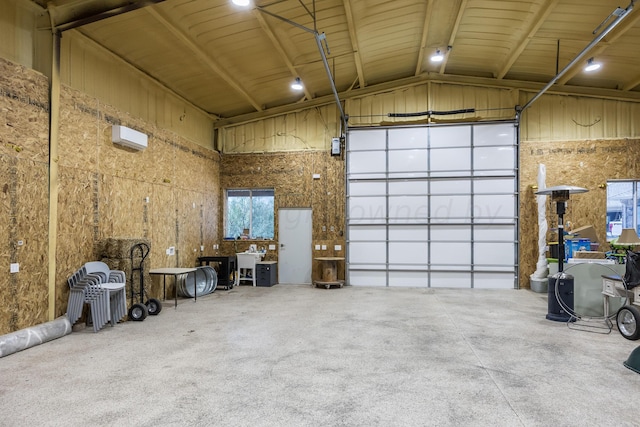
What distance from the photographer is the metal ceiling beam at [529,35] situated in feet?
19.2

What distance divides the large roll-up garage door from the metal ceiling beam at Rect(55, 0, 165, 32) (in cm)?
597

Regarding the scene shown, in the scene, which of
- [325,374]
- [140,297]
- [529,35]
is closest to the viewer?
[325,374]

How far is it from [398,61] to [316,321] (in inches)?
245

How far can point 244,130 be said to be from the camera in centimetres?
1012

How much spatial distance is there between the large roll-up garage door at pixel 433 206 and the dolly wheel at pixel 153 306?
4.85 m

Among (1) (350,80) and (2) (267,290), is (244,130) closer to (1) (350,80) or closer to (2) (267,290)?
(1) (350,80)

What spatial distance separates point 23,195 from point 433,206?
808cm

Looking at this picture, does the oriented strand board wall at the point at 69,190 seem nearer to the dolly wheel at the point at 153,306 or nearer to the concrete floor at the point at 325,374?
the concrete floor at the point at 325,374

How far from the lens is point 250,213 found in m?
10.0

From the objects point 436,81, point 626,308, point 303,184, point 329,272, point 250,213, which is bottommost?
point 329,272

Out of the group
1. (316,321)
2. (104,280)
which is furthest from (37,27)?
(316,321)

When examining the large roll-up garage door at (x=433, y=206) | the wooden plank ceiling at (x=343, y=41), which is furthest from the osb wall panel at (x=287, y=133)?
the large roll-up garage door at (x=433, y=206)

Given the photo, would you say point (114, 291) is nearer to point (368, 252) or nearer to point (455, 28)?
point (368, 252)

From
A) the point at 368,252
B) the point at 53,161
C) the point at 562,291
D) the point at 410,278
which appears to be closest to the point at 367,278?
the point at 368,252
